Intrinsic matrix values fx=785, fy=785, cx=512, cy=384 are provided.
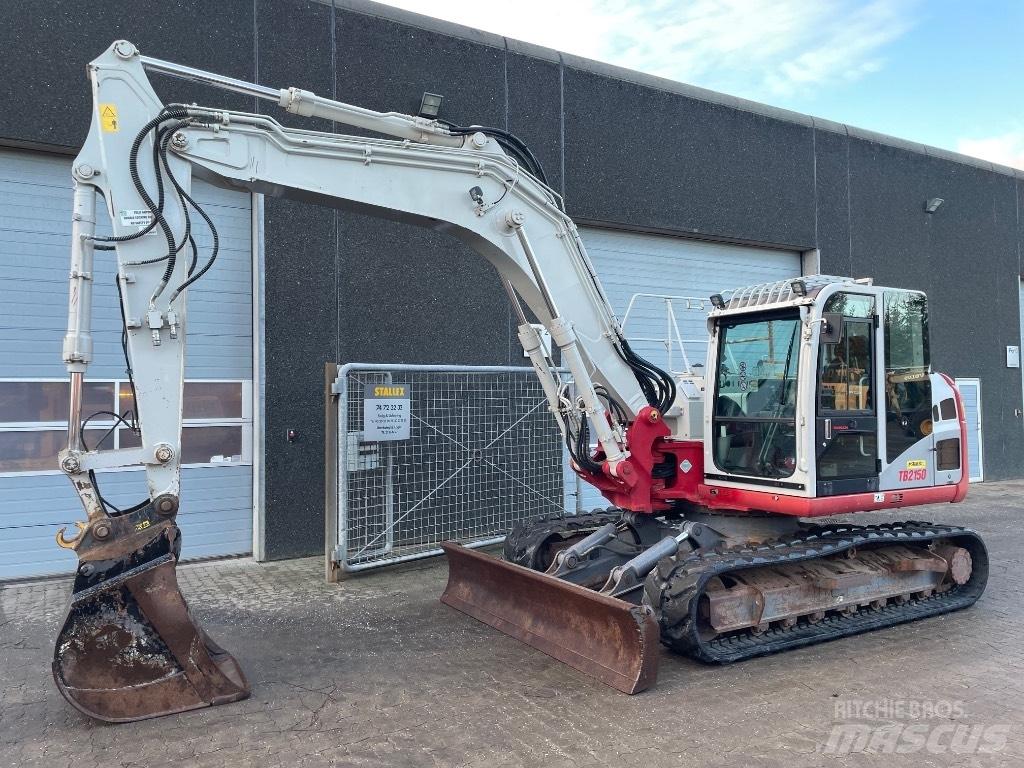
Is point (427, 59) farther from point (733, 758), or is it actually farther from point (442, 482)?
point (733, 758)

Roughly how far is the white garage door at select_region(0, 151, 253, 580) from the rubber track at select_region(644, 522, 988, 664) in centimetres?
529

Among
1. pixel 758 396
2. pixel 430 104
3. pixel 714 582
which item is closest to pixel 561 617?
pixel 714 582

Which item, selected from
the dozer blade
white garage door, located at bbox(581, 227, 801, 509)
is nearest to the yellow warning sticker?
the dozer blade

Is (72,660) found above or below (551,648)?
above

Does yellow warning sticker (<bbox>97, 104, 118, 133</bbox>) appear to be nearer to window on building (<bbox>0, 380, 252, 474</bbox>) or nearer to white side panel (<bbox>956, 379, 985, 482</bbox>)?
window on building (<bbox>0, 380, 252, 474</bbox>)

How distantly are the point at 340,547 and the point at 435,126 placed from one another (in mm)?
4103

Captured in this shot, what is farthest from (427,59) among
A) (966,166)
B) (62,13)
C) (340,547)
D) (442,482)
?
(966,166)

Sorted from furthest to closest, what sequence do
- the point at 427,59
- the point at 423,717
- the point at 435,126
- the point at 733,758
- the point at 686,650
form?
the point at 427,59, the point at 435,126, the point at 686,650, the point at 423,717, the point at 733,758

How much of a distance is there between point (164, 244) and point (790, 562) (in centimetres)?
479

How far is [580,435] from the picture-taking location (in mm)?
6266

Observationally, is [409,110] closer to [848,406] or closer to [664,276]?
[664,276]

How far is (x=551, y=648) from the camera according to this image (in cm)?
548
